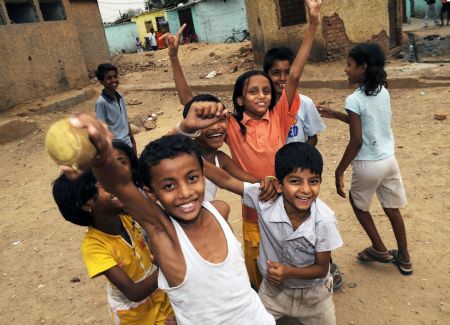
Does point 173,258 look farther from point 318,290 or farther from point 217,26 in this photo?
point 217,26

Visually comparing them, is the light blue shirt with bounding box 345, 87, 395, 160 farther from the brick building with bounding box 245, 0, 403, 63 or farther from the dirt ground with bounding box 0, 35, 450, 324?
the brick building with bounding box 245, 0, 403, 63

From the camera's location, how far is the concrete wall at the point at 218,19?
23.4 m

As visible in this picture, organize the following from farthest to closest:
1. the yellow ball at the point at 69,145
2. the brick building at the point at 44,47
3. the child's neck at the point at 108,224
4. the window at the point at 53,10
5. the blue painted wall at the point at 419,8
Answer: the blue painted wall at the point at 419,8 → the window at the point at 53,10 → the brick building at the point at 44,47 → the child's neck at the point at 108,224 → the yellow ball at the point at 69,145

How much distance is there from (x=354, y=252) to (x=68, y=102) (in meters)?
9.26

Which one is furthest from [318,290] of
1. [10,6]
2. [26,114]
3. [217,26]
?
[217,26]

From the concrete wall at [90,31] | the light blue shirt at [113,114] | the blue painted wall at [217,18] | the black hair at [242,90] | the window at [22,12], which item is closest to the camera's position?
the black hair at [242,90]

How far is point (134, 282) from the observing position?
1.57 m

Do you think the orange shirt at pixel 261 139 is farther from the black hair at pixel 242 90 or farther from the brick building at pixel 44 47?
the brick building at pixel 44 47

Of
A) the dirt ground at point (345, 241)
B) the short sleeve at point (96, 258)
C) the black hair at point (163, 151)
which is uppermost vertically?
the black hair at point (163, 151)

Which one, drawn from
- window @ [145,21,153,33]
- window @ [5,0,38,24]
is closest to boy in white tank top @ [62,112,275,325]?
window @ [5,0,38,24]

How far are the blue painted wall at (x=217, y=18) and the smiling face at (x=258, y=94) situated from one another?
22388 millimetres

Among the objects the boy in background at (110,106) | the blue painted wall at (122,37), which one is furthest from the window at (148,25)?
the boy in background at (110,106)

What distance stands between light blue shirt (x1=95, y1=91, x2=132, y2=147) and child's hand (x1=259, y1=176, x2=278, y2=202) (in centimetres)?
272

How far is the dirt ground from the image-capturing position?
2531 mm
